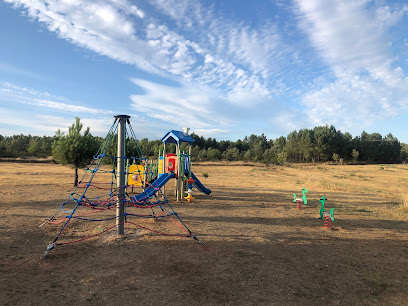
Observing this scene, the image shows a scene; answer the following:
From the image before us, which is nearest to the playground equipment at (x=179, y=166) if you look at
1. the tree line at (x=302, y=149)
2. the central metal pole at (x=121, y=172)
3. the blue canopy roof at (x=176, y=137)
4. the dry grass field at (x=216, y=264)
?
the blue canopy roof at (x=176, y=137)

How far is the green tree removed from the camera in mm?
17234

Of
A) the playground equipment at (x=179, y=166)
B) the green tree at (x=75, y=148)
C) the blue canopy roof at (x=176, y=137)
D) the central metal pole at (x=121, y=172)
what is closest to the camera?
the central metal pole at (x=121, y=172)

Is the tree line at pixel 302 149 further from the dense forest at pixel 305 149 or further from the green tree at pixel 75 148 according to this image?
the green tree at pixel 75 148

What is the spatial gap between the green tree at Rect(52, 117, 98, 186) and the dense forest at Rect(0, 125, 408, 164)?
1186 inches

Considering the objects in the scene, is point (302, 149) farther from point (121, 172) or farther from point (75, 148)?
point (121, 172)

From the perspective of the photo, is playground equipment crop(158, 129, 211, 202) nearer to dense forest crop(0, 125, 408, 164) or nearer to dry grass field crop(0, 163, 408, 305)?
dry grass field crop(0, 163, 408, 305)

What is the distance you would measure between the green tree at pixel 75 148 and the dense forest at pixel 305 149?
3014 centimetres

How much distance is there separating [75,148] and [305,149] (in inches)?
1945

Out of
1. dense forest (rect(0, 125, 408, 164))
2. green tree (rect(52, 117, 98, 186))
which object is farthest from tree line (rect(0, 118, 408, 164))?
green tree (rect(52, 117, 98, 186))

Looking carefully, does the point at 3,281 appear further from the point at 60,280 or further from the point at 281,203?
the point at 281,203

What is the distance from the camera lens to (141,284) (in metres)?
4.71

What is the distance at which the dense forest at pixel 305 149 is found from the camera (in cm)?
5484

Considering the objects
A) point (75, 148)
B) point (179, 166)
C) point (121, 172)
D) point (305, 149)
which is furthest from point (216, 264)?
point (305, 149)

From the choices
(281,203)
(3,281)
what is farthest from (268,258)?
(281,203)
